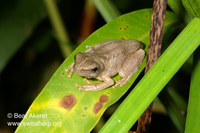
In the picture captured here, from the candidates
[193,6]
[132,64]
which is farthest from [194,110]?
[132,64]

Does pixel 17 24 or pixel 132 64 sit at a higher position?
pixel 17 24

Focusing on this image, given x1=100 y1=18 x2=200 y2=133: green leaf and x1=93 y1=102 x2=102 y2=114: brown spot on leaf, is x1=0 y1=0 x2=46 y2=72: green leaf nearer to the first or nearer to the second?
x1=93 y1=102 x2=102 y2=114: brown spot on leaf

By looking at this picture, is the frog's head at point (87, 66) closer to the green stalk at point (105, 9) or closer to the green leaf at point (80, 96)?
the green leaf at point (80, 96)

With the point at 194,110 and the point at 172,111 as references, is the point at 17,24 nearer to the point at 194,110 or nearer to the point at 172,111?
the point at 172,111

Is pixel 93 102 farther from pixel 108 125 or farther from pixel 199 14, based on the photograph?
pixel 199 14

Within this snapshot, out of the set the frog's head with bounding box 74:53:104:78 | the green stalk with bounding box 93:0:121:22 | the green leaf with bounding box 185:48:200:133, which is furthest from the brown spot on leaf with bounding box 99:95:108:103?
the green stalk with bounding box 93:0:121:22

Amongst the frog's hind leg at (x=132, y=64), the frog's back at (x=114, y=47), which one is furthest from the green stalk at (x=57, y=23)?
the frog's hind leg at (x=132, y=64)
